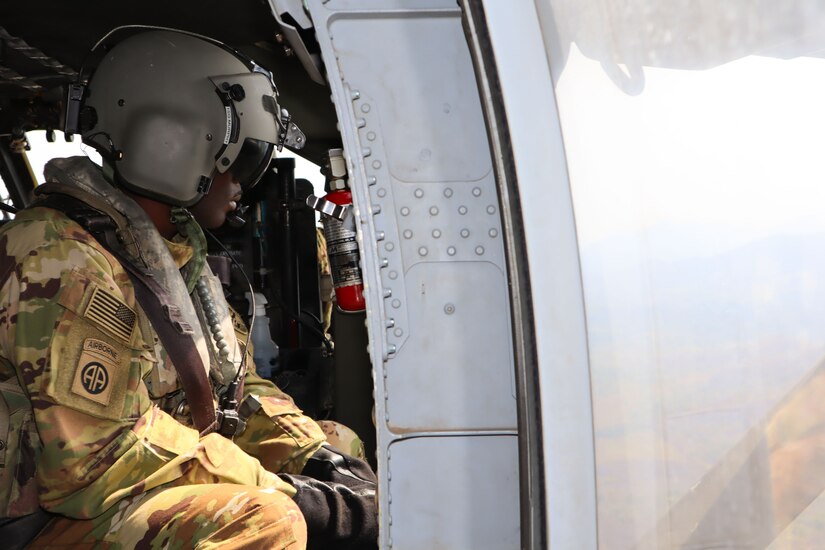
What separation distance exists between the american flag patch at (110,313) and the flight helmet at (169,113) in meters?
0.38

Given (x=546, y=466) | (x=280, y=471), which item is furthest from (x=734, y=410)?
(x=280, y=471)

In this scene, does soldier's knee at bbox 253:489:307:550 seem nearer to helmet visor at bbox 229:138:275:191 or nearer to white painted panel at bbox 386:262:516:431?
white painted panel at bbox 386:262:516:431

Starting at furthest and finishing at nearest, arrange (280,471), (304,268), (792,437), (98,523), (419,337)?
(304,268) → (280,471) → (98,523) → (419,337) → (792,437)

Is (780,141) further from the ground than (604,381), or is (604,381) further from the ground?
(780,141)

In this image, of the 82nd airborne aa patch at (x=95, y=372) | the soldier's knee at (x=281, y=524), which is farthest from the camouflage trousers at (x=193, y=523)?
the 82nd airborne aa patch at (x=95, y=372)

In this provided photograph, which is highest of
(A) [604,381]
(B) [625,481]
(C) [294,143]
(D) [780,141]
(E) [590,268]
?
(C) [294,143]

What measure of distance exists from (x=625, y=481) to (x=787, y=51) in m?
0.48

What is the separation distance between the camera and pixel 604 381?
0.93 m

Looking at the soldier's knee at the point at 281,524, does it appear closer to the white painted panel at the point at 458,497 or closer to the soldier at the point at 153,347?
the soldier at the point at 153,347

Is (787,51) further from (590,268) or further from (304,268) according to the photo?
(304,268)

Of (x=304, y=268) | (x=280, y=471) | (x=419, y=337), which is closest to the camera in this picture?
(x=419, y=337)

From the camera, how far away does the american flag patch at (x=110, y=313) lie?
1530 mm

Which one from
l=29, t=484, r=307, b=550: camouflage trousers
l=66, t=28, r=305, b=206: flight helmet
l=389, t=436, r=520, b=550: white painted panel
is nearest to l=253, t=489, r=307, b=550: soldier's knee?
l=29, t=484, r=307, b=550: camouflage trousers

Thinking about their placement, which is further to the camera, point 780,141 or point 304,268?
point 304,268
